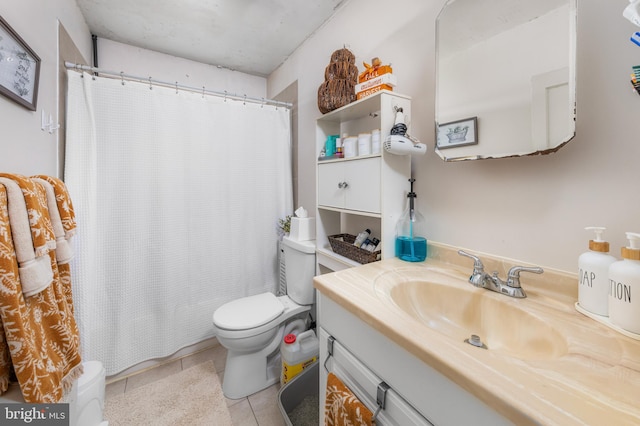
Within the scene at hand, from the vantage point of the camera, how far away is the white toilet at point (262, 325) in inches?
52.9

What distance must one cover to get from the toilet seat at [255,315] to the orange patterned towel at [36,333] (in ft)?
1.85

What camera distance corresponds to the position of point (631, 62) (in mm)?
642

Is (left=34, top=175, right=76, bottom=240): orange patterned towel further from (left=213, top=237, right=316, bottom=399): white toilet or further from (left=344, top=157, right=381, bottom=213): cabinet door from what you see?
(left=344, top=157, right=381, bottom=213): cabinet door

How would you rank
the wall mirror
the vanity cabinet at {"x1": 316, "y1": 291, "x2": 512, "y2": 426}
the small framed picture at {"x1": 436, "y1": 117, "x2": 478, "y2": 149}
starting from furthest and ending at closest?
1. the small framed picture at {"x1": 436, "y1": 117, "x2": 478, "y2": 149}
2. the wall mirror
3. the vanity cabinet at {"x1": 316, "y1": 291, "x2": 512, "y2": 426}

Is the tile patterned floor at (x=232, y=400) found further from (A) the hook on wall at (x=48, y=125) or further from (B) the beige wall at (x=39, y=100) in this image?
(A) the hook on wall at (x=48, y=125)

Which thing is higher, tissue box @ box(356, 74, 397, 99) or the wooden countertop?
tissue box @ box(356, 74, 397, 99)

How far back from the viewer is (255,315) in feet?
4.65

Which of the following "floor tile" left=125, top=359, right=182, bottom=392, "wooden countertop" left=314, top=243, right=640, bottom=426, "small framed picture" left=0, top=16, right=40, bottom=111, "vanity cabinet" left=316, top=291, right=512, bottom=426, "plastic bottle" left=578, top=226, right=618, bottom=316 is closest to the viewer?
"wooden countertop" left=314, top=243, right=640, bottom=426

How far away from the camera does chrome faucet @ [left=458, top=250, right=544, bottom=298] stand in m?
0.76

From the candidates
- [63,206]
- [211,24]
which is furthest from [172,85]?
[63,206]

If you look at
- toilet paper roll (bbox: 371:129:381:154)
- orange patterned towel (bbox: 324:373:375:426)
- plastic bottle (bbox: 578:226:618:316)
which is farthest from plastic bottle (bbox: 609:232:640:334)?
toilet paper roll (bbox: 371:129:381:154)

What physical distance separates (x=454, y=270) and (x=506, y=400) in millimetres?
642

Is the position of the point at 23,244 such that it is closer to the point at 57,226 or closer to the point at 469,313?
the point at 57,226

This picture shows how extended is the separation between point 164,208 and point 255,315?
903 mm
